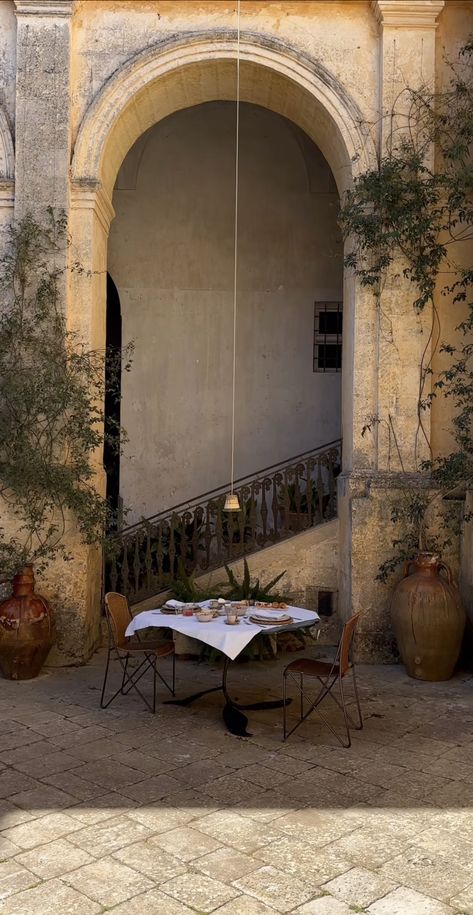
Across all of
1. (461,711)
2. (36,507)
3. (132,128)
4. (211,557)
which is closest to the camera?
(461,711)

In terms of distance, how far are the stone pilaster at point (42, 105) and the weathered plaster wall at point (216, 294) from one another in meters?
3.71

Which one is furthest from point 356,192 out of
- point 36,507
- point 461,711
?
point 461,711

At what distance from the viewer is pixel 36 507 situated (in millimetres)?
7887

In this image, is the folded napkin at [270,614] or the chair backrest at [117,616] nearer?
the folded napkin at [270,614]

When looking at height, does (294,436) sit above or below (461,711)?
above

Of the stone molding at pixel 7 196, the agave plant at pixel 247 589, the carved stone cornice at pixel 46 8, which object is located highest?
the carved stone cornice at pixel 46 8

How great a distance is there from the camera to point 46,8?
8055 millimetres

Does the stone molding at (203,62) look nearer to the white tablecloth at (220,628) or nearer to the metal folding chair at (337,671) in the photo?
the white tablecloth at (220,628)

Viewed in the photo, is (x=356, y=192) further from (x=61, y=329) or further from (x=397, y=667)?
(x=397, y=667)

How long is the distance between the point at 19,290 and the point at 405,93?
13.9ft

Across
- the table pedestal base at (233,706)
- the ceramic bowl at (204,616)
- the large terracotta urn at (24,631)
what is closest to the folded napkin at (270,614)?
the ceramic bowl at (204,616)

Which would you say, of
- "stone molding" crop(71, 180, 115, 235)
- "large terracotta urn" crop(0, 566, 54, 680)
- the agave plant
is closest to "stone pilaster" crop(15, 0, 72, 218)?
"stone molding" crop(71, 180, 115, 235)

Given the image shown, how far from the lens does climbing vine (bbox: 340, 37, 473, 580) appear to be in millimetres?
7934

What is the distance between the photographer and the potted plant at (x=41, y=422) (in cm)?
769
